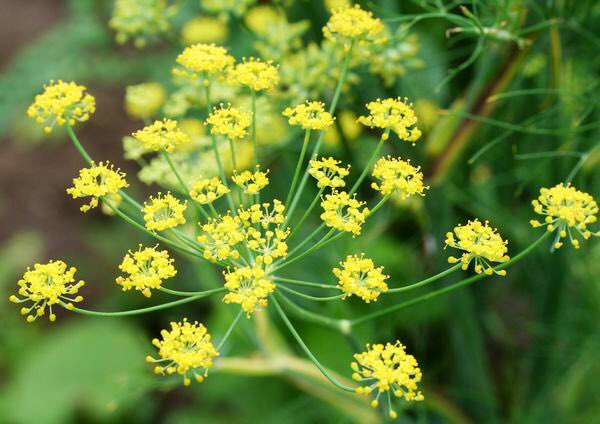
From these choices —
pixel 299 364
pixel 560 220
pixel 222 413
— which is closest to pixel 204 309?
pixel 222 413

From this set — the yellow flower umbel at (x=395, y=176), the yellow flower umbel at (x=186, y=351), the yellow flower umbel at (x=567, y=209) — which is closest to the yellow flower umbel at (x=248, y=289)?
the yellow flower umbel at (x=186, y=351)

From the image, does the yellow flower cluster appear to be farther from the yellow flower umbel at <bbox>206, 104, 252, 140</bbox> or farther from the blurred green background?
the blurred green background

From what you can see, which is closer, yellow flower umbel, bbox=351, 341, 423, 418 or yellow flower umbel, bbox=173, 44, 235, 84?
yellow flower umbel, bbox=351, 341, 423, 418

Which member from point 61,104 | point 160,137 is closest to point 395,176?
point 160,137

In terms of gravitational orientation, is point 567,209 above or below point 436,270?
above

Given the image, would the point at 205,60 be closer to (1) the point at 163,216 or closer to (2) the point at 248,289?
(1) the point at 163,216

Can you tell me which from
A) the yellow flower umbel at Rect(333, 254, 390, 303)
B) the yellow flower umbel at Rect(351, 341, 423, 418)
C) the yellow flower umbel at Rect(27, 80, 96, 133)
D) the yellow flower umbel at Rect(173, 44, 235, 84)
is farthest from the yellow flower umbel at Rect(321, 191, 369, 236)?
the yellow flower umbel at Rect(27, 80, 96, 133)
